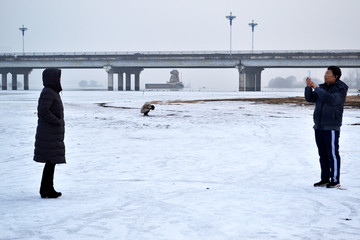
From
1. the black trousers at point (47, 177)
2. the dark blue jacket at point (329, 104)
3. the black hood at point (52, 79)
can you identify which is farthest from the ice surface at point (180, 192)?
the black hood at point (52, 79)

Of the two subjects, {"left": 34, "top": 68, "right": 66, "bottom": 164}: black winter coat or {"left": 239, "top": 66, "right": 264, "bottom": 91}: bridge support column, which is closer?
{"left": 34, "top": 68, "right": 66, "bottom": 164}: black winter coat

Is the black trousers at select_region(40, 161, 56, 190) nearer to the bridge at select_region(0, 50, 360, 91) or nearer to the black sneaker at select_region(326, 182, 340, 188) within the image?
the black sneaker at select_region(326, 182, 340, 188)

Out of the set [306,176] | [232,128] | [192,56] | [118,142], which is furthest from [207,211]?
[192,56]

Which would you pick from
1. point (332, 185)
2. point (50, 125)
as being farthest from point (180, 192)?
point (332, 185)

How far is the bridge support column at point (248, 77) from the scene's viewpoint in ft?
324

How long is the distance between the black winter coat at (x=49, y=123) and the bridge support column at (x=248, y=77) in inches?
3664

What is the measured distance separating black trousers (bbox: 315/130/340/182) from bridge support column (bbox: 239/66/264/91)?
301 ft

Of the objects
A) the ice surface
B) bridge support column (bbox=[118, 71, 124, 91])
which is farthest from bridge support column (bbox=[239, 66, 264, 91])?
the ice surface

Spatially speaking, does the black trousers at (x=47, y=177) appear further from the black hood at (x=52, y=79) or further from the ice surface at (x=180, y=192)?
the black hood at (x=52, y=79)

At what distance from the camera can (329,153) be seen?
22.4 ft

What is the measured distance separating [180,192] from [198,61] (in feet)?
301

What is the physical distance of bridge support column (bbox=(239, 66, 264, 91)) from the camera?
Result: 98863 millimetres

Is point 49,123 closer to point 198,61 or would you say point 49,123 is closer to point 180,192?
point 180,192

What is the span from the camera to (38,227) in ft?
16.2
